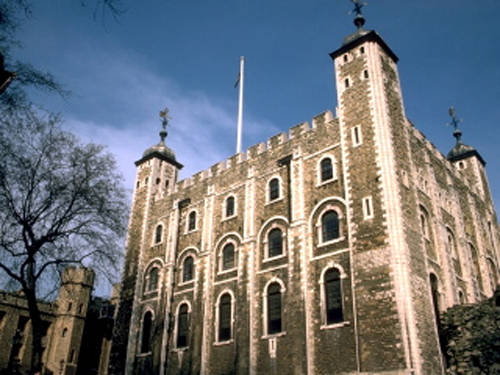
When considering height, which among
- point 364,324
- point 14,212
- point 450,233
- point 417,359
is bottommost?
point 417,359

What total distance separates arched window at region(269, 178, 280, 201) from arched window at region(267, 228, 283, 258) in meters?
1.85

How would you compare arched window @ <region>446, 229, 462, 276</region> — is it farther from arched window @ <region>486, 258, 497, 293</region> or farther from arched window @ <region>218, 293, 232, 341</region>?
arched window @ <region>218, 293, 232, 341</region>

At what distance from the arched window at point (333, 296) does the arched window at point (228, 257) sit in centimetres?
661

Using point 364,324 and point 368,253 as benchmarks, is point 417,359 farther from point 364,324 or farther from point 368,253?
point 368,253

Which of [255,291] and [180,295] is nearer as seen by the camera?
[255,291]

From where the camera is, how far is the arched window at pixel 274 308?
22.6m

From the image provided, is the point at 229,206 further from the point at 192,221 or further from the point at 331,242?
the point at 331,242

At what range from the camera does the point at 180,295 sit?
28031mm

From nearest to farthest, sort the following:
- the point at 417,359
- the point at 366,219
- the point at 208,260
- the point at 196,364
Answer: the point at 417,359 → the point at 366,219 → the point at 196,364 → the point at 208,260

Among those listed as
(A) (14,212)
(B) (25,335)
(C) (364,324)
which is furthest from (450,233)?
(B) (25,335)

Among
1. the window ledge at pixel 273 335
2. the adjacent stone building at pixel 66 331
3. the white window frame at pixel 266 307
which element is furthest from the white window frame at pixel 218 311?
the adjacent stone building at pixel 66 331

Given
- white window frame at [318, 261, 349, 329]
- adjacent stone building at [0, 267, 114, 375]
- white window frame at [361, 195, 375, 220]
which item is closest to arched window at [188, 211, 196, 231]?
adjacent stone building at [0, 267, 114, 375]

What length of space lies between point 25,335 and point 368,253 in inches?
1042

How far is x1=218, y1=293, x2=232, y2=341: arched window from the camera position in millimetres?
24594
